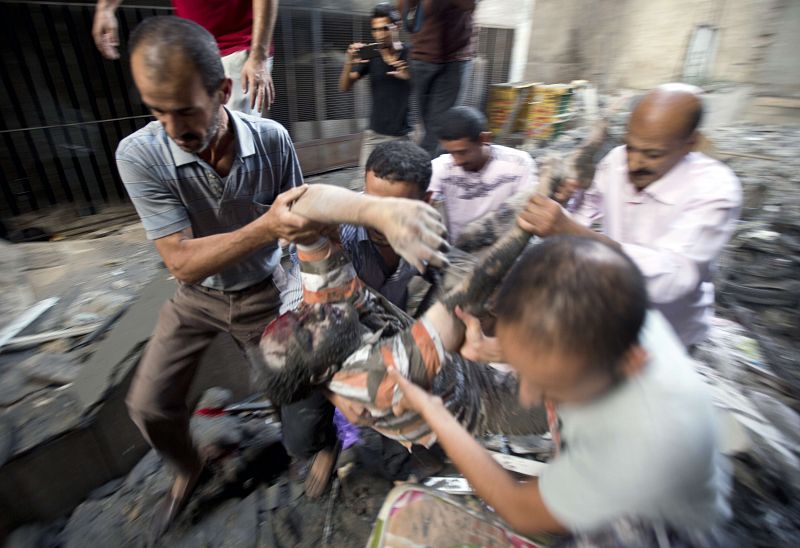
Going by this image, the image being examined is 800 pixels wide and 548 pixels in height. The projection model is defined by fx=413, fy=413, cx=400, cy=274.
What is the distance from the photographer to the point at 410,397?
4.12 feet

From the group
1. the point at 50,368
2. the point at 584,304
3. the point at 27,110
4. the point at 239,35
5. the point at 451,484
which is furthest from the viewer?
the point at 27,110

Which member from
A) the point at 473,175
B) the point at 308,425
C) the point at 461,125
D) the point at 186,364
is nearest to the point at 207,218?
the point at 186,364

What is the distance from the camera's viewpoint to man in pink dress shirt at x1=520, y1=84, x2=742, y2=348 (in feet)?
5.31

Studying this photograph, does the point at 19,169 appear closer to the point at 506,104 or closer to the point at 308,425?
the point at 308,425

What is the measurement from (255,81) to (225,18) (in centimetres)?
49

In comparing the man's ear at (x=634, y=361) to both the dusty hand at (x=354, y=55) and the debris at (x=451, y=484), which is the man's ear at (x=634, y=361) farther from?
the dusty hand at (x=354, y=55)

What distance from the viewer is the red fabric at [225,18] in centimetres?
238

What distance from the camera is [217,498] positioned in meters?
2.14

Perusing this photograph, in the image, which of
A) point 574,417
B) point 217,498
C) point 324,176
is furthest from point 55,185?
point 574,417

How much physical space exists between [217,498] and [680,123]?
9.01 ft

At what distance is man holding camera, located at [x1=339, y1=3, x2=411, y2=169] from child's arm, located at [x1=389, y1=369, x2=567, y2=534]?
315 centimetres

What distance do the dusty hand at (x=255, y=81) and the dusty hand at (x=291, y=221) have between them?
1.28 metres

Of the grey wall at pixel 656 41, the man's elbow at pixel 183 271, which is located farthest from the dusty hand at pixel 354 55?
the grey wall at pixel 656 41

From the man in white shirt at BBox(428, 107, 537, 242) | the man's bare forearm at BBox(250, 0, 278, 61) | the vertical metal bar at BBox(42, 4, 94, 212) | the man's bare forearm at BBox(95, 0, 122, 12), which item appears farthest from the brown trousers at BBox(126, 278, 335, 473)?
the vertical metal bar at BBox(42, 4, 94, 212)
